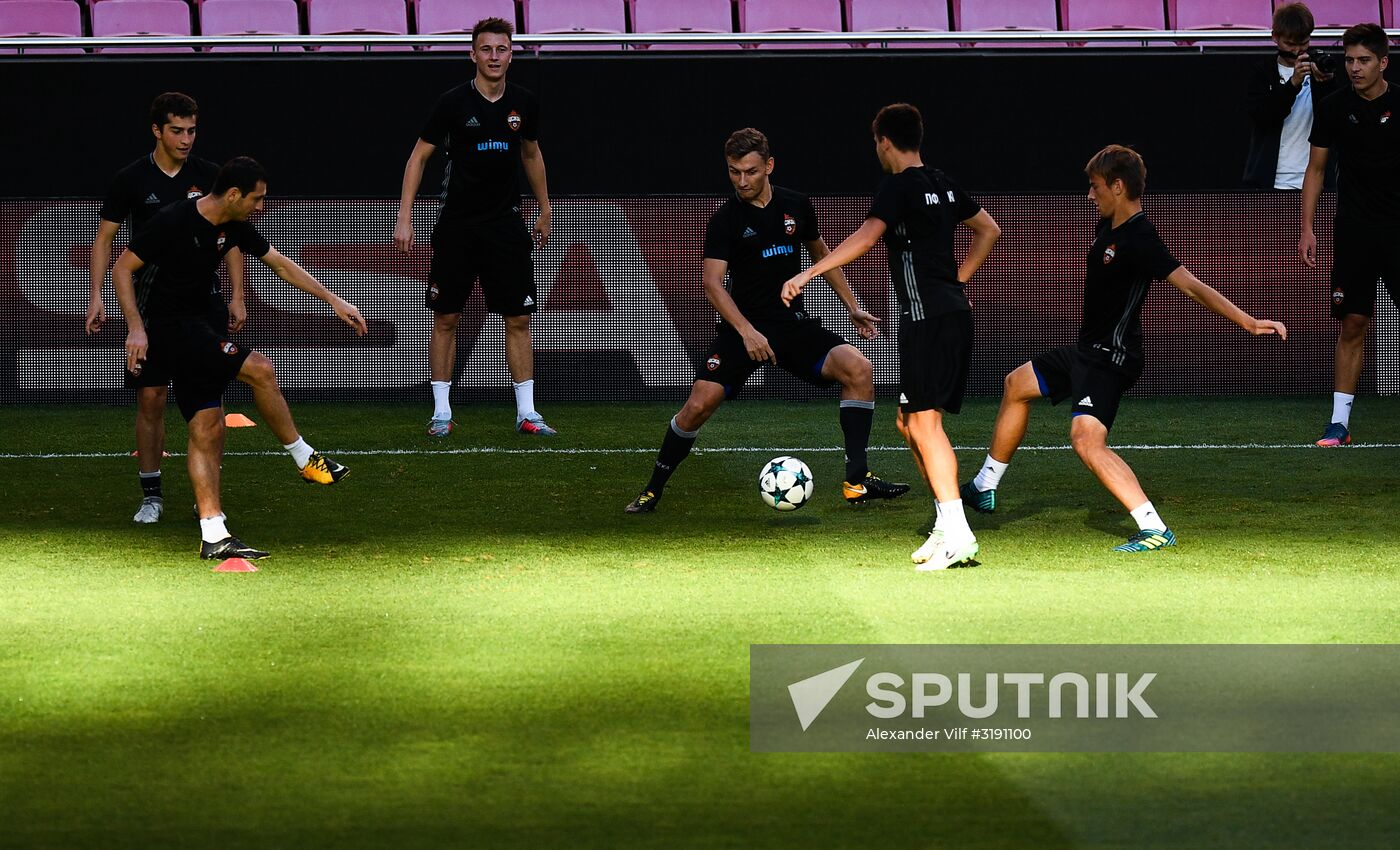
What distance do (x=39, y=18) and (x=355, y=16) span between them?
268 centimetres

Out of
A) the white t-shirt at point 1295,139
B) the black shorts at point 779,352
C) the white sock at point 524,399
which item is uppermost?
the white t-shirt at point 1295,139

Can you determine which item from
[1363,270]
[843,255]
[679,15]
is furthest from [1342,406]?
[679,15]

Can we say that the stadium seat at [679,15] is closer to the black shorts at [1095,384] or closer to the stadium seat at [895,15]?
the stadium seat at [895,15]

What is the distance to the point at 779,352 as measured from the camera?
25.6ft

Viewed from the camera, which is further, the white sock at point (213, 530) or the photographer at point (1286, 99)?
the photographer at point (1286, 99)

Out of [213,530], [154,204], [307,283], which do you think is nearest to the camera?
[213,530]

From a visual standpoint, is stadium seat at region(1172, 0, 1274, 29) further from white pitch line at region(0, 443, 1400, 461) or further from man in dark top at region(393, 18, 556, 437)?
man in dark top at region(393, 18, 556, 437)

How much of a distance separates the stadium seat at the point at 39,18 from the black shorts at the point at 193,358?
8.85 m

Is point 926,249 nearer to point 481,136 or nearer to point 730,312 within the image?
point 730,312

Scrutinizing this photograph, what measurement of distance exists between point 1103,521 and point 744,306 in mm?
1883

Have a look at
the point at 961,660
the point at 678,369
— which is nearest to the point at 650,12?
the point at 678,369

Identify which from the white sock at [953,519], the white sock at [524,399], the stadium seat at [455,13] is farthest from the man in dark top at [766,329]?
the stadium seat at [455,13]

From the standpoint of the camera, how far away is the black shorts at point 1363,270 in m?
9.63

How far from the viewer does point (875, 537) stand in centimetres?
711
